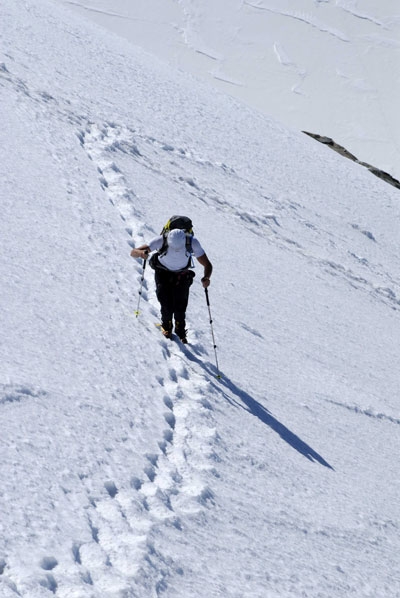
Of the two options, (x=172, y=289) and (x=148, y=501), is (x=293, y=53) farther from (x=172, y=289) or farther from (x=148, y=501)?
(x=148, y=501)

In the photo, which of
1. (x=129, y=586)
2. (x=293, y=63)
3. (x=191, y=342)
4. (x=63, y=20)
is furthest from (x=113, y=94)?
(x=293, y=63)

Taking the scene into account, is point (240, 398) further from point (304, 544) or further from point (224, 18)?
point (224, 18)

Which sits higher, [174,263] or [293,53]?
[293,53]

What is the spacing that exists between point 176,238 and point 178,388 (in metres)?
1.49

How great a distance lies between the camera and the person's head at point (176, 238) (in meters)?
7.38

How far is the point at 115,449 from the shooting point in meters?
5.28

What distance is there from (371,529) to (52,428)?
9.03 ft

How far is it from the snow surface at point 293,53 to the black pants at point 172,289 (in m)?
40.5

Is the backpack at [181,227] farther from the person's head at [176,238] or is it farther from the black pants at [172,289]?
the black pants at [172,289]

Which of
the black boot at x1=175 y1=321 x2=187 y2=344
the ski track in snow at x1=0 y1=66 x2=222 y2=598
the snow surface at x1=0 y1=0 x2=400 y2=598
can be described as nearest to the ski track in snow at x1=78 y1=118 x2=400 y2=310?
the snow surface at x1=0 y1=0 x2=400 y2=598

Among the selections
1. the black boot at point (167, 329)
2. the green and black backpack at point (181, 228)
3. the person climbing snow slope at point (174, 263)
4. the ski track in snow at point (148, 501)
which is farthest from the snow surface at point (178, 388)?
the green and black backpack at point (181, 228)

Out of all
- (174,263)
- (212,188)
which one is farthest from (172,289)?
(212,188)

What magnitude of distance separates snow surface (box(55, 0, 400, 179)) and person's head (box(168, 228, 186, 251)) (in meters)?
40.7

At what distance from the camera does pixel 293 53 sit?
51844 mm
